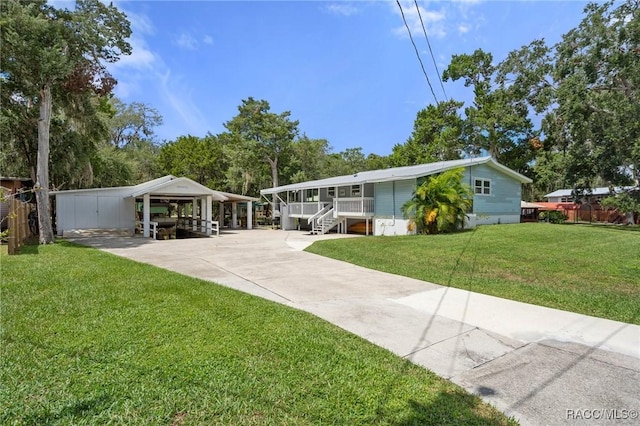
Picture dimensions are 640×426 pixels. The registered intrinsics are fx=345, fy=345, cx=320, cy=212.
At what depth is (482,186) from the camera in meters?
18.8

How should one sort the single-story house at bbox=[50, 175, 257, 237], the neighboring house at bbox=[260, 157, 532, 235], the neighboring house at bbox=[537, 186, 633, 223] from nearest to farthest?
the neighboring house at bbox=[260, 157, 532, 235] < the single-story house at bbox=[50, 175, 257, 237] < the neighboring house at bbox=[537, 186, 633, 223]

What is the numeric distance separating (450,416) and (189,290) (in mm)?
4699

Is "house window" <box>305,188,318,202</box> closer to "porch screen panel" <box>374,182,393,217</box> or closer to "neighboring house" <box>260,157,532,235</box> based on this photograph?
"neighboring house" <box>260,157,532,235</box>

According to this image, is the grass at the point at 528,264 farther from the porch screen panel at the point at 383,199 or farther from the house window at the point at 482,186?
the house window at the point at 482,186

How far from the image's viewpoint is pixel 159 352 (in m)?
3.42

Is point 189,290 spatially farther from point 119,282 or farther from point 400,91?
point 400,91

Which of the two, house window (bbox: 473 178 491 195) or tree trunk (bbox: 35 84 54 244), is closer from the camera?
tree trunk (bbox: 35 84 54 244)

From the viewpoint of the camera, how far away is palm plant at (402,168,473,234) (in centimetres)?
1439

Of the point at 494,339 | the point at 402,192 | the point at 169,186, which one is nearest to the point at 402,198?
the point at 402,192

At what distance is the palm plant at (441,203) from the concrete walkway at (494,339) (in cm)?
734

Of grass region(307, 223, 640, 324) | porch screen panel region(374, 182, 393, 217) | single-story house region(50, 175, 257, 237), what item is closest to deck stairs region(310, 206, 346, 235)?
porch screen panel region(374, 182, 393, 217)

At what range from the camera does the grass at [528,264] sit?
6094 mm

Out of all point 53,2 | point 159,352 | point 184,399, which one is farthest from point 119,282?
point 53,2

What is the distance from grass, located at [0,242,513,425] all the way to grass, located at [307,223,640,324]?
4.05 metres
